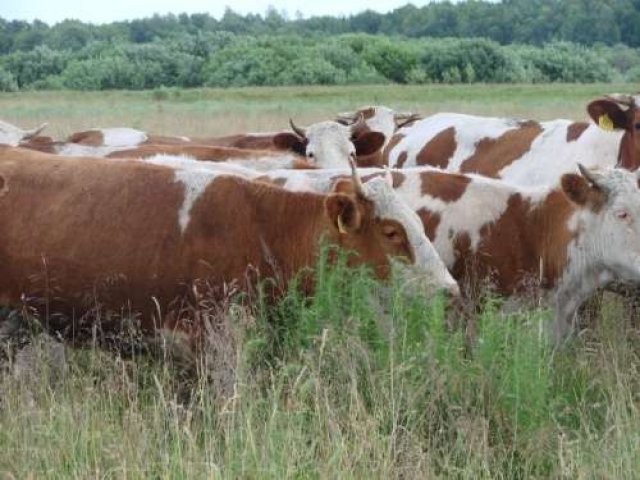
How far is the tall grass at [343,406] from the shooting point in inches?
182

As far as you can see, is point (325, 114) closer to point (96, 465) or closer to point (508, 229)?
point (508, 229)

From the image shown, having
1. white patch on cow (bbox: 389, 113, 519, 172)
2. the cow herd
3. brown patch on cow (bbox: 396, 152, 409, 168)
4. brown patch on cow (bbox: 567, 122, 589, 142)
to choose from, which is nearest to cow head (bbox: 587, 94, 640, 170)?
brown patch on cow (bbox: 567, 122, 589, 142)

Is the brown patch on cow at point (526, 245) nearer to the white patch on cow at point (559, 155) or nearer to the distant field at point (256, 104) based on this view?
the white patch on cow at point (559, 155)

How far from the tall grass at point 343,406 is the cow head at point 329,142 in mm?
4830

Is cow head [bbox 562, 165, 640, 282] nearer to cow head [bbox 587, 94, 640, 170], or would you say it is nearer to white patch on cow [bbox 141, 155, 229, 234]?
white patch on cow [bbox 141, 155, 229, 234]

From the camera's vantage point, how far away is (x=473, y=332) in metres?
5.92

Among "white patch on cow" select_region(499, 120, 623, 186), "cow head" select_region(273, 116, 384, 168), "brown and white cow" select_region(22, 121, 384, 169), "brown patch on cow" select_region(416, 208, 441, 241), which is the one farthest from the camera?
"cow head" select_region(273, 116, 384, 168)

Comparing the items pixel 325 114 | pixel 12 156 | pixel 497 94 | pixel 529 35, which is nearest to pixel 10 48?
pixel 529 35

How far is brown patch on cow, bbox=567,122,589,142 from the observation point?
33.2 feet

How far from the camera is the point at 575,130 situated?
1024 centimetres

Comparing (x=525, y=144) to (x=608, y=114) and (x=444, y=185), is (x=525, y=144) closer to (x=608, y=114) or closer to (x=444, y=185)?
(x=608, y=114)

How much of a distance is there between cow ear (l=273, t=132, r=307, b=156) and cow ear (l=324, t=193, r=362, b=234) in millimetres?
4875

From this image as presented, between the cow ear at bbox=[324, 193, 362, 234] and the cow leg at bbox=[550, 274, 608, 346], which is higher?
the cow ear at bbox=[324, 193, 362, 234]

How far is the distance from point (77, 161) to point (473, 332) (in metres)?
2.54
